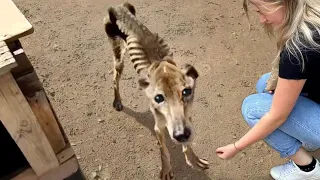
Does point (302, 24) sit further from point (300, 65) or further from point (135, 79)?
point (135, 79)

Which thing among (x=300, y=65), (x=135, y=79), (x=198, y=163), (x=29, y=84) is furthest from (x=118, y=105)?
(x=300, y=65)

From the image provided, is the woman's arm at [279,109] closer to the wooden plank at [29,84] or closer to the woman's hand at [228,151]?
the woman's hand at [228,151]

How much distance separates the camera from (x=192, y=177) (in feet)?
6.81

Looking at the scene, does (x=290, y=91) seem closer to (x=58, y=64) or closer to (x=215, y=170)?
(x=215, y=170)

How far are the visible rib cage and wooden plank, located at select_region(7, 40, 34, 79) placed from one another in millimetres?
508

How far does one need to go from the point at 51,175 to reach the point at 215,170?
81 cm

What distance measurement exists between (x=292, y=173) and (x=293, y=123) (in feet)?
1.12

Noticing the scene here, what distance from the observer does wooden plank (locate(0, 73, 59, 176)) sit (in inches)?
57.0

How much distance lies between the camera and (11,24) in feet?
4.52

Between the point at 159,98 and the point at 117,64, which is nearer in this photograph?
the point at 159,98

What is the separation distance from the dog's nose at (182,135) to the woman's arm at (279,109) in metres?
0.26

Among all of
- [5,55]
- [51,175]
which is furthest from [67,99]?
[5,55]

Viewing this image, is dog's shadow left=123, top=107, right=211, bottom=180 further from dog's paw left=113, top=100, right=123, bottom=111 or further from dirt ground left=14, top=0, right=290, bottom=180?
dog's paw left=113, top=100, right=123, bottom=111

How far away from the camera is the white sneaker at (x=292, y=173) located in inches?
73.7
